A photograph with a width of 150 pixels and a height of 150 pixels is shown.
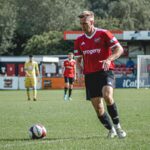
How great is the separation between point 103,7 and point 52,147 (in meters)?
97.1

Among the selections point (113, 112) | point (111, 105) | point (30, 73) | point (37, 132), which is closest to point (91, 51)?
point (111, 105)

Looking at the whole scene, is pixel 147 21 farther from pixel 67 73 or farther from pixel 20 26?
pixel 67 73

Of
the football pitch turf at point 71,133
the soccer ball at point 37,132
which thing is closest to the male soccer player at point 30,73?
the football pitch turf at point 71,133

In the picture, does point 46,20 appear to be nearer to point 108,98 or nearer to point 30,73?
point 30,73

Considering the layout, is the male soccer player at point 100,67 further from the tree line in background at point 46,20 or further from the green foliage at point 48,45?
the tree line in background at point 46,20

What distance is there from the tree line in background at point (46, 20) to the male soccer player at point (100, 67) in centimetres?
6307

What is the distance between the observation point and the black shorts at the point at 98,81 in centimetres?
A: 1061

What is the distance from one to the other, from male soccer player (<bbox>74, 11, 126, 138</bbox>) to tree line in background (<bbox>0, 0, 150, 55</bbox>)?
63.1 meters

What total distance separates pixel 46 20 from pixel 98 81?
7688cm

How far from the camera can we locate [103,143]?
31.4 feet

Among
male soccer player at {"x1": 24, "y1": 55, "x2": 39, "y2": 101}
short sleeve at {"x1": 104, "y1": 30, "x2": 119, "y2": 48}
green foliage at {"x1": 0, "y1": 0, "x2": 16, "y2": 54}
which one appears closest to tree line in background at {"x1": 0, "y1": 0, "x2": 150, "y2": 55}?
green foliage at {"x1": 0, "y1": 0, "x2": 16, "y2": 54}

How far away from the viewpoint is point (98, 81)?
10688mm

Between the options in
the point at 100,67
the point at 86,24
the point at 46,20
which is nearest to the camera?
the point at 86,24

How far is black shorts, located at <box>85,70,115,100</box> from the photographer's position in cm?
1061
